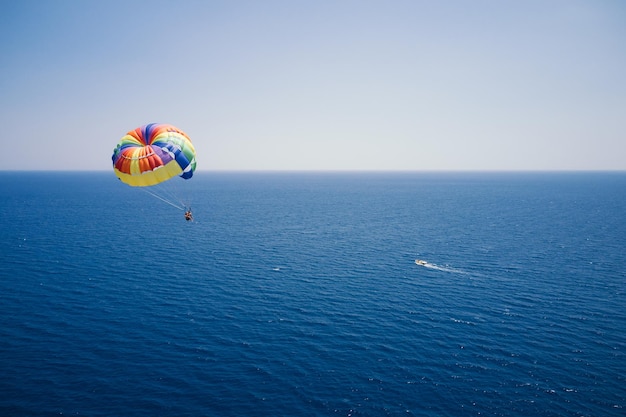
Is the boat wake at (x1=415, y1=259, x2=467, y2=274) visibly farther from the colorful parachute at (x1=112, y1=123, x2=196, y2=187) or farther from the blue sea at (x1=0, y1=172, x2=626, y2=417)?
the colorful parachute at (x1=112, y1=123, x2=196, y2=187)

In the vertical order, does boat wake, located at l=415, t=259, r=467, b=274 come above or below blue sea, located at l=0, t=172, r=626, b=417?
above

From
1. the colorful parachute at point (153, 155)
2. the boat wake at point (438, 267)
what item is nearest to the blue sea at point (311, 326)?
the boat wake at point (438, 267)

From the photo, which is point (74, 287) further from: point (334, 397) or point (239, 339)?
point (334, 397)

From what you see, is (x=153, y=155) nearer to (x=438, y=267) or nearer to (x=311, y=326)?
(x=311, y=326)

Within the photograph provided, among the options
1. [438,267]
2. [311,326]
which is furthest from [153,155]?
[438,267]

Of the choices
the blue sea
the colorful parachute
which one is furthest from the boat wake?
the colorful parachute

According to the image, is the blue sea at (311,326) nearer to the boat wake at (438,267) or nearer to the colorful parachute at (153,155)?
the boat wake at (438,267)
